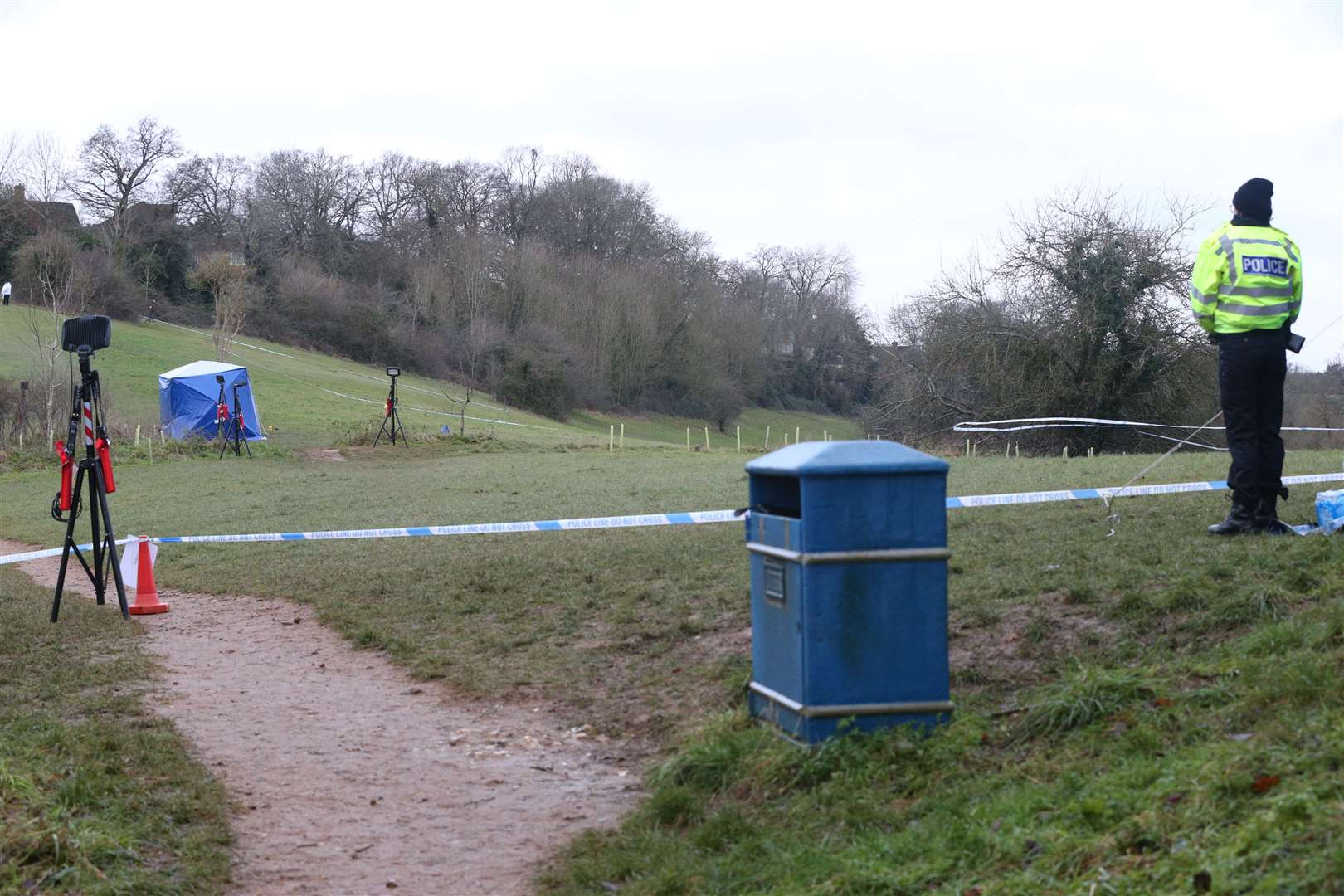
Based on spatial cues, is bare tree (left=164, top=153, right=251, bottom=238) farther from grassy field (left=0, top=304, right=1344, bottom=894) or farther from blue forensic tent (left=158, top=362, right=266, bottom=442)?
grassy field (left=0, top=304, right=1344, bottom=894)

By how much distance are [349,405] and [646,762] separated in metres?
50.1

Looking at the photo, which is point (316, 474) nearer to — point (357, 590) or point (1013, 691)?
point (357, 590)

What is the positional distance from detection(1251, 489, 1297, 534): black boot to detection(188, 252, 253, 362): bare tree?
168 ft

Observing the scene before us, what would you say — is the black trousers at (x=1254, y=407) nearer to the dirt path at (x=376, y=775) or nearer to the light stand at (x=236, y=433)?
the dirt path at (x=376, y=775)

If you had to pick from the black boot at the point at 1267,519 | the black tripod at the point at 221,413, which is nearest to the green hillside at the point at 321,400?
the black tripod at the point at 221,413

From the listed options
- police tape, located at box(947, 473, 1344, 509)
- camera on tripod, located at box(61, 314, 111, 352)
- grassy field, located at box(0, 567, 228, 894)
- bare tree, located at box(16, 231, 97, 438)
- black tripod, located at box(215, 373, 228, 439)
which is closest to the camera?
grassy field, located at box(0, 567, 228, 894)

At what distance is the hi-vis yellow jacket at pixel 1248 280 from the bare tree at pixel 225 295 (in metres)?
50.9

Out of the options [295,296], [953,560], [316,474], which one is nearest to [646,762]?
[953,560]

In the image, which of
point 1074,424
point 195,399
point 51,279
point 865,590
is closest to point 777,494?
point 865,590

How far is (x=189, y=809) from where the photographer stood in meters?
5.24

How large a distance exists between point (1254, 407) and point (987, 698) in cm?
315

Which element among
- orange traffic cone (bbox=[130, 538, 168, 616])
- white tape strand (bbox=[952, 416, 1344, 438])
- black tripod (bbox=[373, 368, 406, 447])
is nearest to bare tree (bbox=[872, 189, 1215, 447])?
white tape strand (bbox=[952, 416, 1344, 438])

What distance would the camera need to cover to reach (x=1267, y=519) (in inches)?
293

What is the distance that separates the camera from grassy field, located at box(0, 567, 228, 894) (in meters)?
4.43
